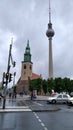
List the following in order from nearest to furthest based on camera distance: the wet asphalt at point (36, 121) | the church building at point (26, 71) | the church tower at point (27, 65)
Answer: the wet asphalt at point (36, 121) → the church tower at point (27, 65) → the church building at point (26, 71)

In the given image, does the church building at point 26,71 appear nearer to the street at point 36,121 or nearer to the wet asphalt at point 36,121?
the street at point 36,121

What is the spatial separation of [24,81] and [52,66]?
103 feet

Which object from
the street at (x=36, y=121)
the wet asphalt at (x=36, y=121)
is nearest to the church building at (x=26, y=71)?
the street at (x=36, y=121)

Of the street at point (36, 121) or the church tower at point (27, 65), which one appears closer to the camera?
the street at point (36, 121)

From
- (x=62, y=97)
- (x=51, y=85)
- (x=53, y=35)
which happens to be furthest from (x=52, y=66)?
(x=62, y=97)

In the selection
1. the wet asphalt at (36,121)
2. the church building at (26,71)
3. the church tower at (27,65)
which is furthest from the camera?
the church building at (26,71)

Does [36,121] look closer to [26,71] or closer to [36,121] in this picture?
[36,121]

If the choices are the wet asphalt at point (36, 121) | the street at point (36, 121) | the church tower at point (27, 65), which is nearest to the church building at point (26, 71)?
the church tower at point (27, 65)

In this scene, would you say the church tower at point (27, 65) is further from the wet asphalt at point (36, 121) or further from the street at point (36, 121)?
the wet asphalt at point (36, 121)

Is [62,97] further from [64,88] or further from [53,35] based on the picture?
[53,35]

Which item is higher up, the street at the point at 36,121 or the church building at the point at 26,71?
the church building at the point at 26,71

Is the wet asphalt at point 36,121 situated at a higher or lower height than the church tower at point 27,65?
lower

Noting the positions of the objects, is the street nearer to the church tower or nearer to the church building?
the church tower

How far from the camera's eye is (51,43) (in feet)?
541
